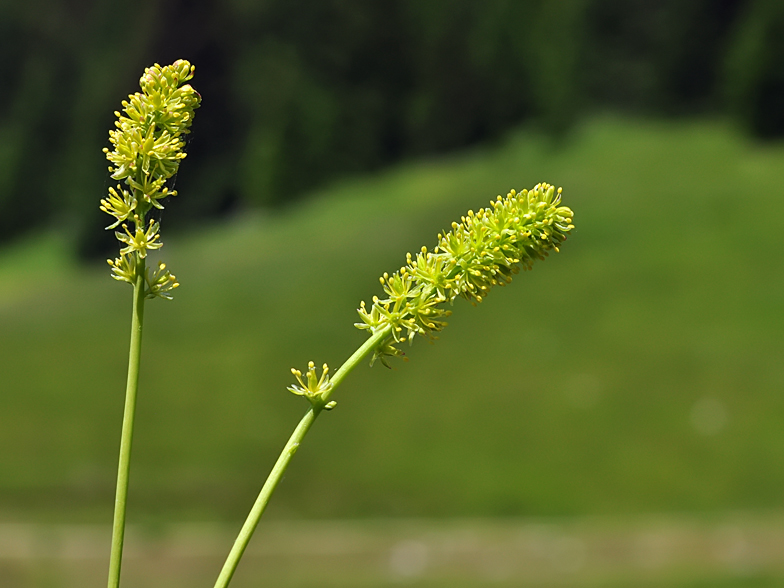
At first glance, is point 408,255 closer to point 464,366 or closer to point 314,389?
point 314,389

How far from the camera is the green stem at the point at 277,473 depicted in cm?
71

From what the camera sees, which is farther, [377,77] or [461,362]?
[377,77]

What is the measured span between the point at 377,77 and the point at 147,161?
61.5 feet

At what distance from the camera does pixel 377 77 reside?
19.2 meters

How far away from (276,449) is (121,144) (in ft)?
35.2

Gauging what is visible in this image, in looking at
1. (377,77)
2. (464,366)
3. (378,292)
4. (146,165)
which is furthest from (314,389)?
(377,77)

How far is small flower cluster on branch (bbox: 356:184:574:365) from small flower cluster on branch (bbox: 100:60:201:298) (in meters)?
0.17

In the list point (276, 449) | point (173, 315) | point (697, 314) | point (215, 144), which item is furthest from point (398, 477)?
point (215, 144)

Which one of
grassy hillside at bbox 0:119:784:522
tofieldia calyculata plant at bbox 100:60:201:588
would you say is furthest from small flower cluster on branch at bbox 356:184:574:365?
grassy hillside at bbox 0:119:784:522

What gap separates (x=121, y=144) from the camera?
0.82 meters

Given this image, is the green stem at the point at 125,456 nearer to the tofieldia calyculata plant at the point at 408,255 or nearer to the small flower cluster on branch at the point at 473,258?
the tofieldia calyculata plant at the point at 408,255

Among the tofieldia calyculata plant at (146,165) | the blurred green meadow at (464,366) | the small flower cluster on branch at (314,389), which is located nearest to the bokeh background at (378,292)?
the blurred green meadow at (464,366)

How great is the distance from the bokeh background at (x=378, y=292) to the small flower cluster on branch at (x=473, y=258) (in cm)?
625

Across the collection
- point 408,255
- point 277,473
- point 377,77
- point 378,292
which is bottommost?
point 277,473
